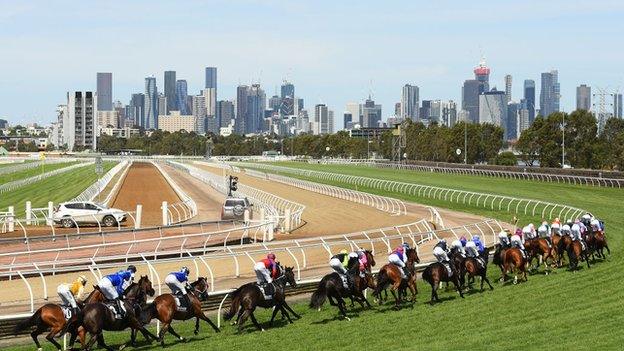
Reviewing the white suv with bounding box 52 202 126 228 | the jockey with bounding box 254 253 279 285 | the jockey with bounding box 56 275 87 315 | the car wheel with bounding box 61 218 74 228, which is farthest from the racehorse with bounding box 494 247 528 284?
the car wheel with bounding box 61 218 74 228

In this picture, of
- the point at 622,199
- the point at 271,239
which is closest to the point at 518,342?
the point at 271,239

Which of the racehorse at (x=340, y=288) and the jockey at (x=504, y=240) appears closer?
the racehorse at (x=340, y=288)

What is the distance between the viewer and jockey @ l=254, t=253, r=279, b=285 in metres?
16.3

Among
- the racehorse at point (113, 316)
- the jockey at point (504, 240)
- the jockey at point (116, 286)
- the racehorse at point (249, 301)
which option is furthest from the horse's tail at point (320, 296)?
the jockey at point (504, 240)

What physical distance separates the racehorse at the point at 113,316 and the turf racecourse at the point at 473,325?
2.25ft

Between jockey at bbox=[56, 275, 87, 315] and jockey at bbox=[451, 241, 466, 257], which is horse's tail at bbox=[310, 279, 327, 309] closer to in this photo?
jockey at bbox=[451, 241, 466, 257]

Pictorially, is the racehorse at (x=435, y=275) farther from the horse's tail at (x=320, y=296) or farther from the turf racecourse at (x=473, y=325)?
the horse's tail at (x=320, y=296)

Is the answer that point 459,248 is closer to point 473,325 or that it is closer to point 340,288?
point 340,288

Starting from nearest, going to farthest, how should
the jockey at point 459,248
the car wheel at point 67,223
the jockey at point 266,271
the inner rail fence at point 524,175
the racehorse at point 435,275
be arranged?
the jockey at point 266,271, the racehorse at point 435,275, the jockey at point 459,248, the car wheel at point 67,223, the inner rail fence at point 524,175

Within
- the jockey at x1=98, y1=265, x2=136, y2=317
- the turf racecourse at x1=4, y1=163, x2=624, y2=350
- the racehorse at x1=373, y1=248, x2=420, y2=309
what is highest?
the jockey at x1=98, y1=265, x2=136, y2=317

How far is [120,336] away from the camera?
16578 millimetres

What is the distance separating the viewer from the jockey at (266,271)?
16.3 meters

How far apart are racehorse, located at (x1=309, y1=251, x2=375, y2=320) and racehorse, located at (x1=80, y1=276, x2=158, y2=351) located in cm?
303

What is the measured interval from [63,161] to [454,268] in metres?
131
